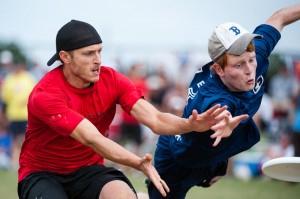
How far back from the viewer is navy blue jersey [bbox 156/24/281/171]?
5578 mm

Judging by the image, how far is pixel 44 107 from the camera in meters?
5.38

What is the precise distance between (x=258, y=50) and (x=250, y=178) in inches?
284

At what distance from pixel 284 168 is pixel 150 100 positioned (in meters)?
9.33

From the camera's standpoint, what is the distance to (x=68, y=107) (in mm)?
5418

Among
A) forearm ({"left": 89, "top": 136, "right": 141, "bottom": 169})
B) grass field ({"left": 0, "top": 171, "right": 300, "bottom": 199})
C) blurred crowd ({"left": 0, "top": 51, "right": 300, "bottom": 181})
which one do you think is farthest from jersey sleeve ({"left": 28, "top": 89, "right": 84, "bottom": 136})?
blurred crowd ({"left": 0, "top": 51, "right": 300, "bottom": 181})

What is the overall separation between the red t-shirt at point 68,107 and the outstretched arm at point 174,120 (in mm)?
107

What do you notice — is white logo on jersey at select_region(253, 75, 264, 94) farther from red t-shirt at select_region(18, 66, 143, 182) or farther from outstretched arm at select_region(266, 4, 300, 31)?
red t-shirt at select_region(18, 66, 143, 182)

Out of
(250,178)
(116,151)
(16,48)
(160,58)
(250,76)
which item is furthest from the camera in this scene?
(16,48)


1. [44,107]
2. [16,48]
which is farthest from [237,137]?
[16,48]

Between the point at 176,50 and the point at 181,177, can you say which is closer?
the point at 181,177

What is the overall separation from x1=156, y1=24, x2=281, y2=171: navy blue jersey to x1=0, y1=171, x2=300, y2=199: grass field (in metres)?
4.07

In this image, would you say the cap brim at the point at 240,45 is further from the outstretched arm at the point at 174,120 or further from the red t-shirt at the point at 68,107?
the red t-shirt at the point at 68,107

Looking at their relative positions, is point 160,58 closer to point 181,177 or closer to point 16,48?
point 16,48

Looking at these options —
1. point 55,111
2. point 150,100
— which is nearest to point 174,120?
point 55,111
